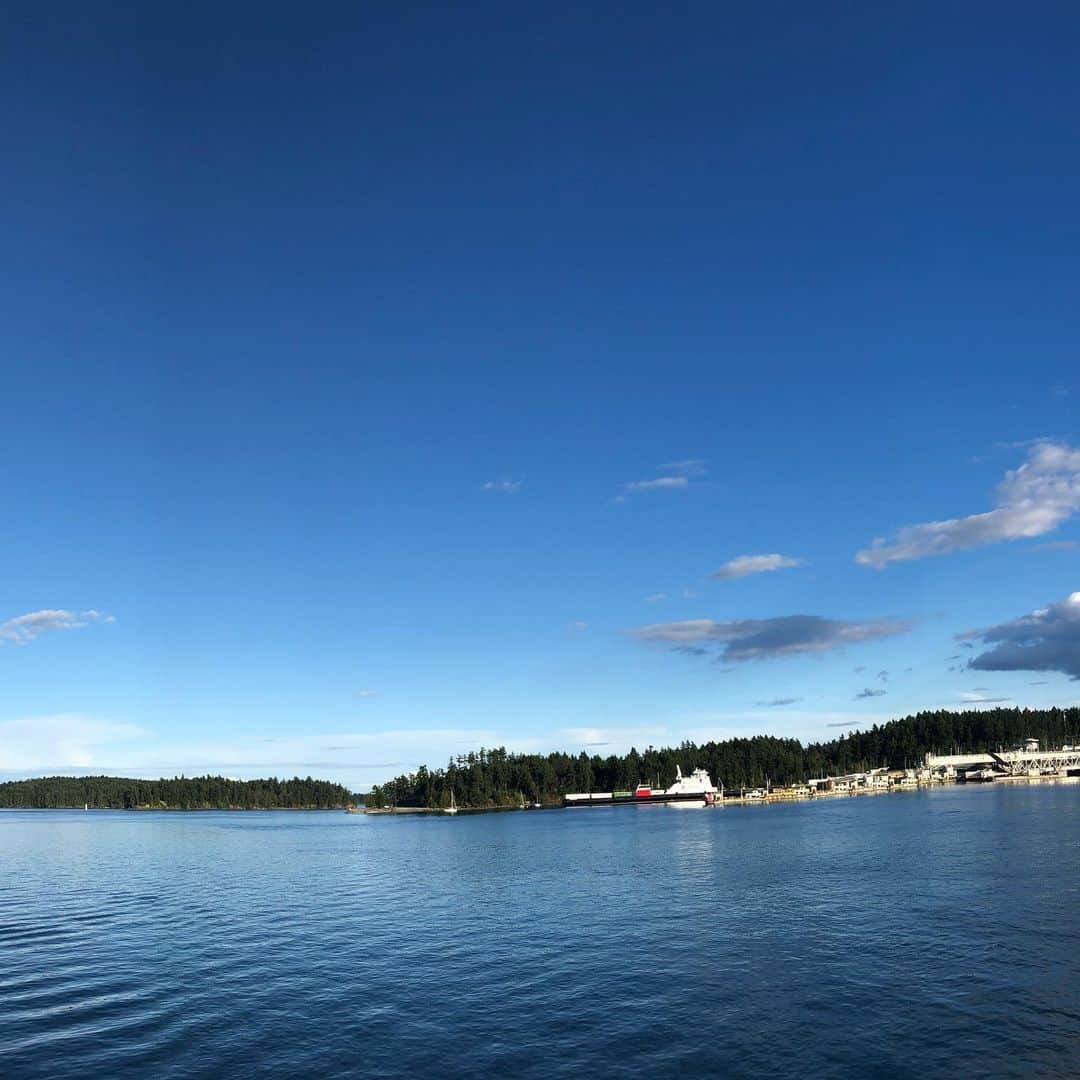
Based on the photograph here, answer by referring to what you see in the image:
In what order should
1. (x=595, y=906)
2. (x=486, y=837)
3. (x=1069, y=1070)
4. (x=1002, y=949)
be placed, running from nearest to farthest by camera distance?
(x=1069, y=1070), (x=1002, y=949), (x=595, y=906), (x=486, y=837)

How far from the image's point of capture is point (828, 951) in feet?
202

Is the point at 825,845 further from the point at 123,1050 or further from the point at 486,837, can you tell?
the point at 123,1050

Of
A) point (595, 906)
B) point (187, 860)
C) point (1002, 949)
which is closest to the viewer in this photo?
point (1002, 949)

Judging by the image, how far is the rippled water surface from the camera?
4281 cm

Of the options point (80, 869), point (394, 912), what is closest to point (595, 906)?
point (394, 912)

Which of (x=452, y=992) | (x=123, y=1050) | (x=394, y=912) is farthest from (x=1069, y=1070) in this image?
(x=394, y=912)

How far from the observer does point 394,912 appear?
88938 mm

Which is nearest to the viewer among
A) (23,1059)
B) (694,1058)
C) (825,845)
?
(694,1058)

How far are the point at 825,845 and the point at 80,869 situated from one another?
12180 cm

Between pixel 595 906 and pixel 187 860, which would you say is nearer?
pixel 595 906

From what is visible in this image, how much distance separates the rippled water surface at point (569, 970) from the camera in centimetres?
4281

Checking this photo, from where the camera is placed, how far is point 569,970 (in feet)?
197

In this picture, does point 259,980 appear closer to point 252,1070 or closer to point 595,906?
point 252,1070

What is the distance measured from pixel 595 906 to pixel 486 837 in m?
114
